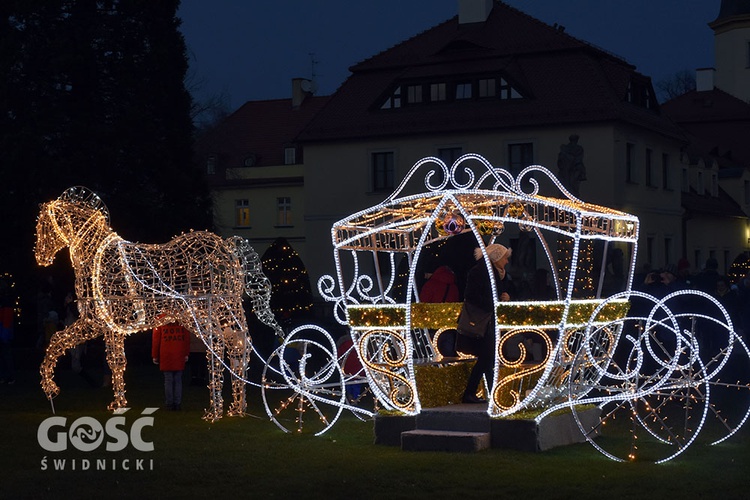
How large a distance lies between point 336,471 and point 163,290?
580cm

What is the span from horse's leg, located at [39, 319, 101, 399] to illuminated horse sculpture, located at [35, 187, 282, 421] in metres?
0.01

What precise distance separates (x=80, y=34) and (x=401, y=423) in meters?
23.6

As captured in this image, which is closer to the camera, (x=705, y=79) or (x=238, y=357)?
(x=238, y=357)

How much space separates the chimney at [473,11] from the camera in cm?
4466

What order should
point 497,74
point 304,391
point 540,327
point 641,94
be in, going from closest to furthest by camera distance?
point 540,327 → point 304,391 → point 497,74 → point 641,94

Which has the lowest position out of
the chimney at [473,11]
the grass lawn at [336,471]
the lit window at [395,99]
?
the grass lawn at [336,471]

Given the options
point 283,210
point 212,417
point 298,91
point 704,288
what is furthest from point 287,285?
point 298,91

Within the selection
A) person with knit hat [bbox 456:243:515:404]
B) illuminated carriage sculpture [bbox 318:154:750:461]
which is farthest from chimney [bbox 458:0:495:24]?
person with knit hat [bbox 456:243:515:404]

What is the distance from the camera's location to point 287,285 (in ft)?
94.9

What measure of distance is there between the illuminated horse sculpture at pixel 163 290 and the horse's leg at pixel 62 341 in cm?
1

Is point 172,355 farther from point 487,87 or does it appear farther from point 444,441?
point 487,87

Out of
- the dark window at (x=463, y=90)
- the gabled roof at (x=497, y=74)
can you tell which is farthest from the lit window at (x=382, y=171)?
the dark window at (x=463, y=90)

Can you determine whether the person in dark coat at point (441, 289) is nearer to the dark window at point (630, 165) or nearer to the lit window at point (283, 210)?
the dark window at point (630, 165)

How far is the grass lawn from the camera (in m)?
10.8
